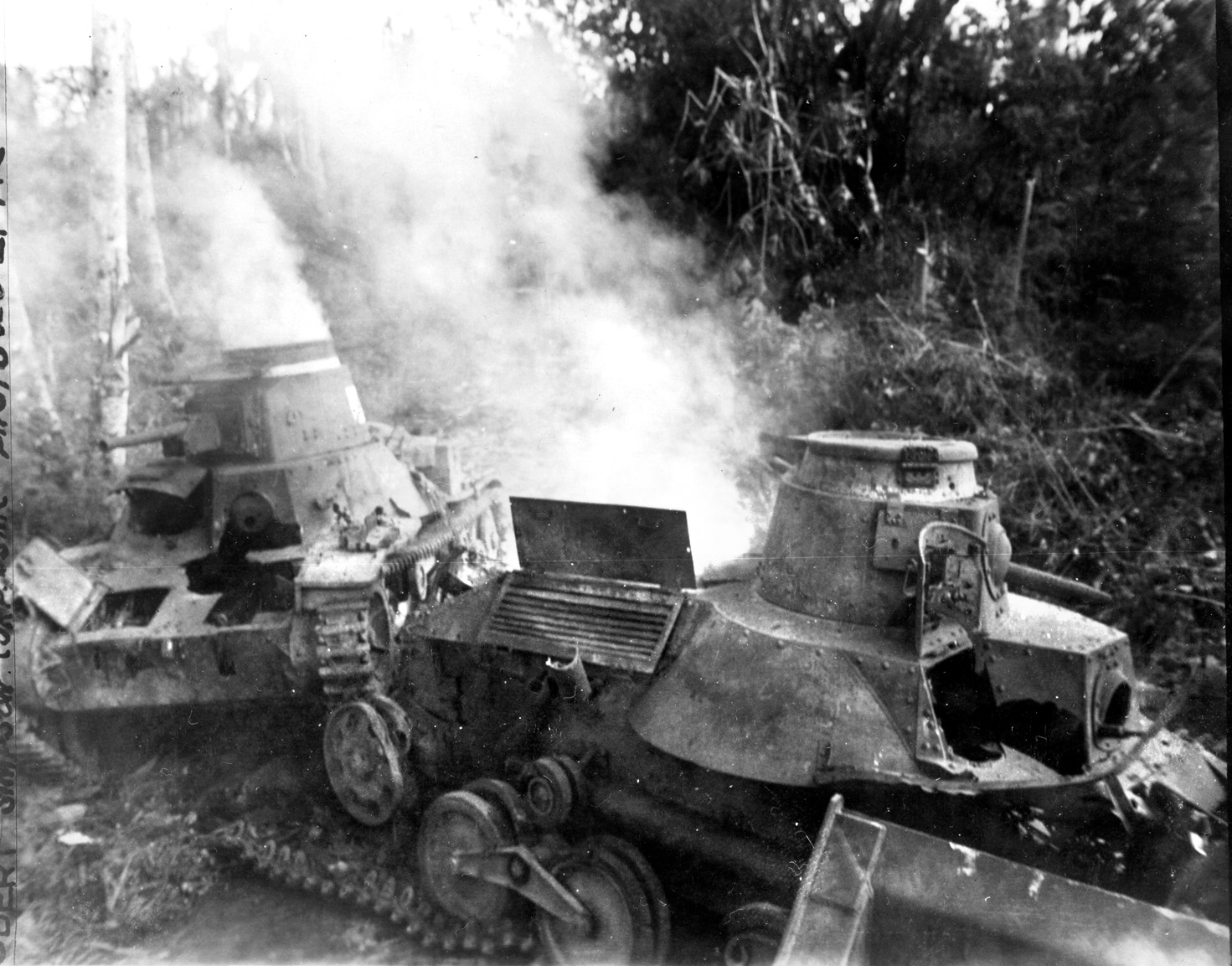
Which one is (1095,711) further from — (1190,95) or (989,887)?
(1190,95)

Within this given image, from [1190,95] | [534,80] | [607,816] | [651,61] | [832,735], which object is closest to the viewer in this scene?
[832,735]

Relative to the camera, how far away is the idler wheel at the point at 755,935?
13.4 feet

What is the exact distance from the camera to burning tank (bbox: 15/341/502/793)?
618 centimetres

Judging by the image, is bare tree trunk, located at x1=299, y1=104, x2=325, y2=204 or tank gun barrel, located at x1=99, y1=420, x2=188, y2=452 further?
bare tree trunk, located at x1=299, y1=104, x2=325, y2=204

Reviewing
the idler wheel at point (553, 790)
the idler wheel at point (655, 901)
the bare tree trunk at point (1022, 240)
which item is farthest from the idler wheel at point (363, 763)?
the bare tree trunk at point (1022, 240)

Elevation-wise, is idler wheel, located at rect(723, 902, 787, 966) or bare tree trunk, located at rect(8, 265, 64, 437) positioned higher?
bare tree trunk, located at rect(8, 265, 64, 437)

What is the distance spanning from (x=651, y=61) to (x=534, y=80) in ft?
5.08

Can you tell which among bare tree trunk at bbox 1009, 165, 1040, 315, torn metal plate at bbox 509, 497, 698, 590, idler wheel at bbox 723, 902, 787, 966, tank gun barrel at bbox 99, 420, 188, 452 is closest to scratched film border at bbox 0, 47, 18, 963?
tank gun barrel at bbox 99, 420, 188, 452

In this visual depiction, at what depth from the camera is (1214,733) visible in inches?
215

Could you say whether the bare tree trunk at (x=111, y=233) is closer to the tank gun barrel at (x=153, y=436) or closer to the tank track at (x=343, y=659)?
the tank gun barrel at (x=153, y=436)

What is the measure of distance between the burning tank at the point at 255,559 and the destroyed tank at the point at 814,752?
84 centimetres

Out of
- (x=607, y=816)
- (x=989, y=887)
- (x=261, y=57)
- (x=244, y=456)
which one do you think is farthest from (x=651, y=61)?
(x=989, y=887)

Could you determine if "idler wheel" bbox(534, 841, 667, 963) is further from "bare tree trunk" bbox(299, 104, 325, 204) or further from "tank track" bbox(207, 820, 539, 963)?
"bare tree trunk" bbox(299, 104, 325, 204)

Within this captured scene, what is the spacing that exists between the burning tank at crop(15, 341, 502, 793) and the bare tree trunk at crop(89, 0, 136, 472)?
7.47 ft
